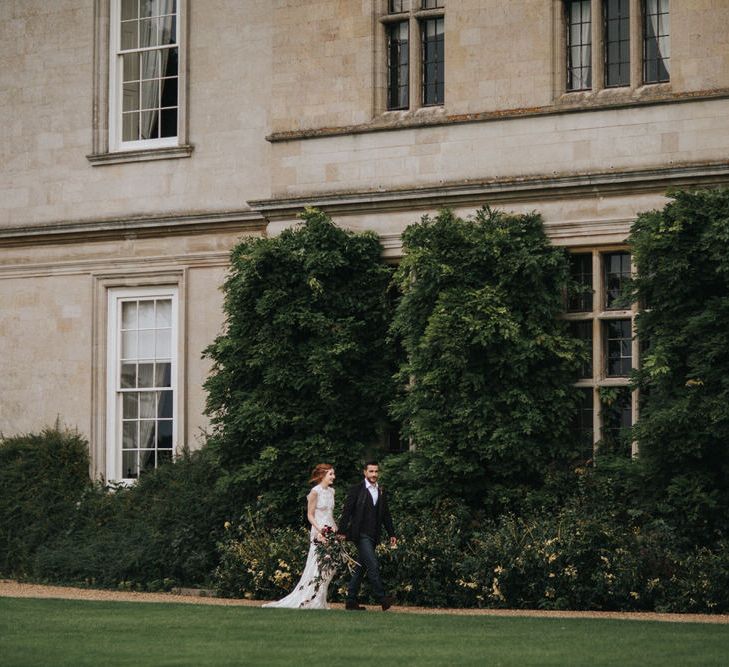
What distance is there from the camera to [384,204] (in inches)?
849

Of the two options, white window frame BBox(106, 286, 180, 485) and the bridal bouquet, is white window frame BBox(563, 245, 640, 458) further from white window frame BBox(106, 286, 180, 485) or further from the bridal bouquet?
white window frame BBox(106, 286, 180, 485)

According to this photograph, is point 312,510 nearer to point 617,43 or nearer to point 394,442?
point 394,442

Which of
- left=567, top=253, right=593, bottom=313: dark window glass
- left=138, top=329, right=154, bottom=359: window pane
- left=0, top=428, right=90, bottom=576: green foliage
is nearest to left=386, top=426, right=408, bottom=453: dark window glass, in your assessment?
left=567, top=253, right=593, bottom=313: dark window glass

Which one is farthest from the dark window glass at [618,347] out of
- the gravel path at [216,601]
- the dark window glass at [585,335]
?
the gravel path at [216,601]

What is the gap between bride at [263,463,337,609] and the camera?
18.6m

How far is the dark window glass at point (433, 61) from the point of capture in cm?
2167

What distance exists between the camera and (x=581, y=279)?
20625 millimetres

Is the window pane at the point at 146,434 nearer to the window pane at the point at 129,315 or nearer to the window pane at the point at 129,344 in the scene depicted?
the window pane at the point at 129,344

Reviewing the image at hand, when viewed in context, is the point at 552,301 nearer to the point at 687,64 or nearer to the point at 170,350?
the point at 687,64

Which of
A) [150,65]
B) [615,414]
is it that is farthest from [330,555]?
[150,65]

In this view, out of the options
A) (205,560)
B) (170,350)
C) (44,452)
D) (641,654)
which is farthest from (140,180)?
(641,654)

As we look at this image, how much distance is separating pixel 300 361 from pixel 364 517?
3.48 meters

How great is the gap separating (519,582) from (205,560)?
458 centimetres

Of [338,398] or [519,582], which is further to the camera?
[338,398]
